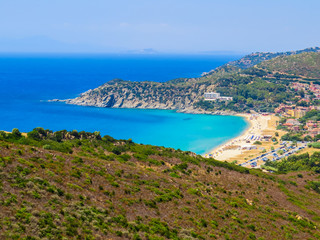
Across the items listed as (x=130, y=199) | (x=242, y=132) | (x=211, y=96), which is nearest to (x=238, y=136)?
(x=242, y=132)

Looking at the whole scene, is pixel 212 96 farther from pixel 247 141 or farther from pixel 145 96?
pixel 247 141

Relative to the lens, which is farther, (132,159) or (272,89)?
(272,89)

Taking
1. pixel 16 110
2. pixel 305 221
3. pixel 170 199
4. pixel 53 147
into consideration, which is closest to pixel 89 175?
pixel 170 199

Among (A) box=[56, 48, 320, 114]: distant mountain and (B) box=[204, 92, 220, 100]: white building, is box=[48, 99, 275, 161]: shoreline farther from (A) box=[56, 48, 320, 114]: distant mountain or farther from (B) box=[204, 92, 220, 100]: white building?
(B) box=[204, 92, 220, 100]: white building

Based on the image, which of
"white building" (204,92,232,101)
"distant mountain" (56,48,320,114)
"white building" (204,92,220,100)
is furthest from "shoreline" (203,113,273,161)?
"white building" (204,92,220,100)

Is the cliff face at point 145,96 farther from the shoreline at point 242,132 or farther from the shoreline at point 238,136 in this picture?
the shoreline at point 242,132

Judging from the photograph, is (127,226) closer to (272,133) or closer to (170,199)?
(170,199)
